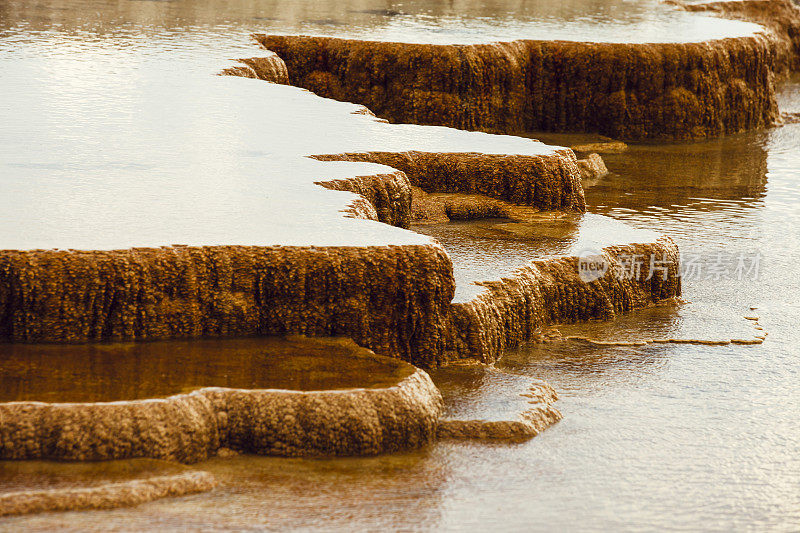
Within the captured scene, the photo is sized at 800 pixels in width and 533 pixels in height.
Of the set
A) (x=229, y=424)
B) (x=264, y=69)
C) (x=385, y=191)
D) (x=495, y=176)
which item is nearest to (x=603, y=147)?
(x=264, y=69)

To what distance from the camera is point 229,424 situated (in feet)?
14.6

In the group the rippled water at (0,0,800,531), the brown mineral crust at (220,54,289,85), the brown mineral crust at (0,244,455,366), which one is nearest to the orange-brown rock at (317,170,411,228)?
the brown mineral crust at (0,244,455,366)

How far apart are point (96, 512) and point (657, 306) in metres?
4.16

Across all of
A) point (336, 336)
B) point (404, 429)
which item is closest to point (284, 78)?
point (336, 336)

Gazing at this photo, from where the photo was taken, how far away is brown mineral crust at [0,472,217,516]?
3.78m

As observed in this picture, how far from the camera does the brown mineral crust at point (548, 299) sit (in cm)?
568

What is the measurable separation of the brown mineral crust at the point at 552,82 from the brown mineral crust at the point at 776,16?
4.13 meters

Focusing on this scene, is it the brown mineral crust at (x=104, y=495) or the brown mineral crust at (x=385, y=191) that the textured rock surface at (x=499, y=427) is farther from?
the brown mineral crust at (x=385, y=191)

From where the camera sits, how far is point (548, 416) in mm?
5039

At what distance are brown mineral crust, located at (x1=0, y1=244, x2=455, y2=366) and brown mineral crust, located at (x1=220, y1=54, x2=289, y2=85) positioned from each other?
16.3ft

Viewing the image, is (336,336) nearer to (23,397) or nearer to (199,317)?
(199,317)

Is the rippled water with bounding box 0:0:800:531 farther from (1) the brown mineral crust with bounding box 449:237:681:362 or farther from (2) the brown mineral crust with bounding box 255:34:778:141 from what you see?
(2) the brown mineral crust with bounding box 255:34:778:141

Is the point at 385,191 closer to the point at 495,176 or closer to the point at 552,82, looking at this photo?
the point at 495,176

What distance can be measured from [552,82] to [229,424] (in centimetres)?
843
